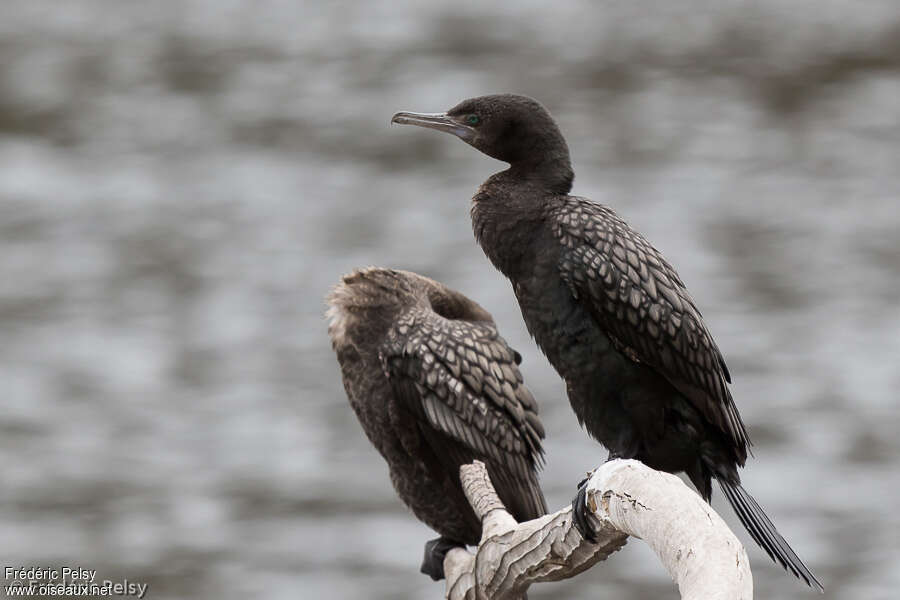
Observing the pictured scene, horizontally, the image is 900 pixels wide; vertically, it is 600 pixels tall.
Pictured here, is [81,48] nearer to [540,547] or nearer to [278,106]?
[278,106]

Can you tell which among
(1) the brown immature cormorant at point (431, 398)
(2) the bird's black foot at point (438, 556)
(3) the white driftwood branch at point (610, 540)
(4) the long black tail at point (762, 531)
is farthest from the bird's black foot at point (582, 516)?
(2) the bird's black foot at point (438, 556)

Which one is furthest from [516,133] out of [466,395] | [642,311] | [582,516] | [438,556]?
[438,556]

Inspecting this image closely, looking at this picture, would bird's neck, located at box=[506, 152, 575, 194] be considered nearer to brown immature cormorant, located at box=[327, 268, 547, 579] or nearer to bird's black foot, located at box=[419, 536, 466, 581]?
brown immature cormorant, located at box=[327, 268, 547, 579]

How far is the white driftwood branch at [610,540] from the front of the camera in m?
3.00

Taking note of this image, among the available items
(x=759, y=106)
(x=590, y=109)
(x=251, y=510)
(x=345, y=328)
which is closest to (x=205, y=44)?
(x=590, y=109)

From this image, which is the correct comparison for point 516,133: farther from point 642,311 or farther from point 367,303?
point 367,303

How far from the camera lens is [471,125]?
466 cm

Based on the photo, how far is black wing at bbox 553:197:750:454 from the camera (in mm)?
4355

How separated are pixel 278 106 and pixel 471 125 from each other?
13.4 meters

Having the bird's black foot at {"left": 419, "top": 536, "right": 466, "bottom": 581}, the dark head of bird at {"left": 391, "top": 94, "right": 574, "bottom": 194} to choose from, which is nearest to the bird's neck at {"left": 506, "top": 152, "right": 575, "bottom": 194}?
the dark head of bird at {"left": 391, "top": 94, "right": 574, "bottom": 194}

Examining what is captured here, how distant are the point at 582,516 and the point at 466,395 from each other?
1263 millimetres

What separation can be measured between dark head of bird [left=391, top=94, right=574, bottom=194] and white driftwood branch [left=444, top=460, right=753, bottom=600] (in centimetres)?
86

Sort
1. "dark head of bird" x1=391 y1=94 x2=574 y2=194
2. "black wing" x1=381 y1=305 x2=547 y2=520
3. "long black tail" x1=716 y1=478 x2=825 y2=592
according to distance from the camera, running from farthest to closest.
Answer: "black wing" x1=381 y1=305 x2=547 y2=520, "dark head of bird" x1=391 y1=94 x2=574 y2=194, "long black tail" x1=716 y1=478 x2=825 y2=592

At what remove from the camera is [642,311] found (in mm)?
4359
